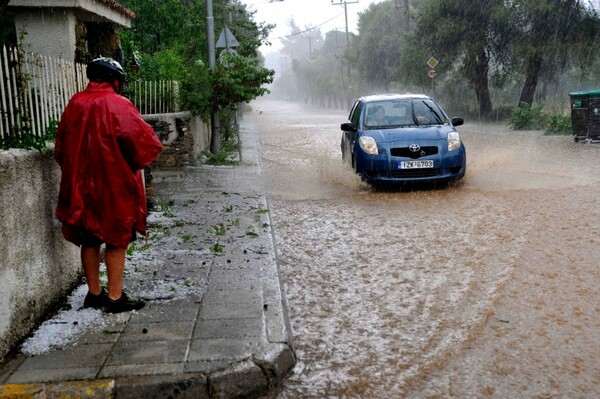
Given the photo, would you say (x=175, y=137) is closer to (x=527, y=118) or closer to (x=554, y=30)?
(x=527, y=118)

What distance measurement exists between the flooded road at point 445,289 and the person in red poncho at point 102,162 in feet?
4.76

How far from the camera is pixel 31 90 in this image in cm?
507

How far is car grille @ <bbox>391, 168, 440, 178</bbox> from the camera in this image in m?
10.4

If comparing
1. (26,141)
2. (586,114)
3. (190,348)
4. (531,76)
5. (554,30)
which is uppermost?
(554,30)

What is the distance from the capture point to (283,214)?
9.17 metres

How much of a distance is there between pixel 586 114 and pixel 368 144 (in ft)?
33.3

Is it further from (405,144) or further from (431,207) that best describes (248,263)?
(405,144)

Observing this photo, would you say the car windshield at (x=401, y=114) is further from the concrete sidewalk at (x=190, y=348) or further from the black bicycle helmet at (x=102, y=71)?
the black bicycle helmet at (x=102, y=71)

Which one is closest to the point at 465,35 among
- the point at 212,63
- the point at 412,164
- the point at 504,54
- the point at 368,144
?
the point at 504,54

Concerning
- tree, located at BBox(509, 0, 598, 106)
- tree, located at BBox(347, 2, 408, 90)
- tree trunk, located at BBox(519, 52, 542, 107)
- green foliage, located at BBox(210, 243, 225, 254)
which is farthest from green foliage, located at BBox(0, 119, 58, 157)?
tree, located at BBox(347, 2, 408, 90)

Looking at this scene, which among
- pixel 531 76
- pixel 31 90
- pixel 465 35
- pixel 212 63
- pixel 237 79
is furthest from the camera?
pixel 465 35

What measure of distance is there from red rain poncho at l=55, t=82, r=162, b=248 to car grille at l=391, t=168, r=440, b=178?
250 inches

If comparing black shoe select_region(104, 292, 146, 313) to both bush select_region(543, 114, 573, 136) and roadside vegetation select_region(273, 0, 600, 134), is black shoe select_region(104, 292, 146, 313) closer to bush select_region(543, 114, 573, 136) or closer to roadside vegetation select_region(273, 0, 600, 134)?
bush select_region(543, 114, 573, 136)

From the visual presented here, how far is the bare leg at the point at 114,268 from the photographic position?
4.61 meters
